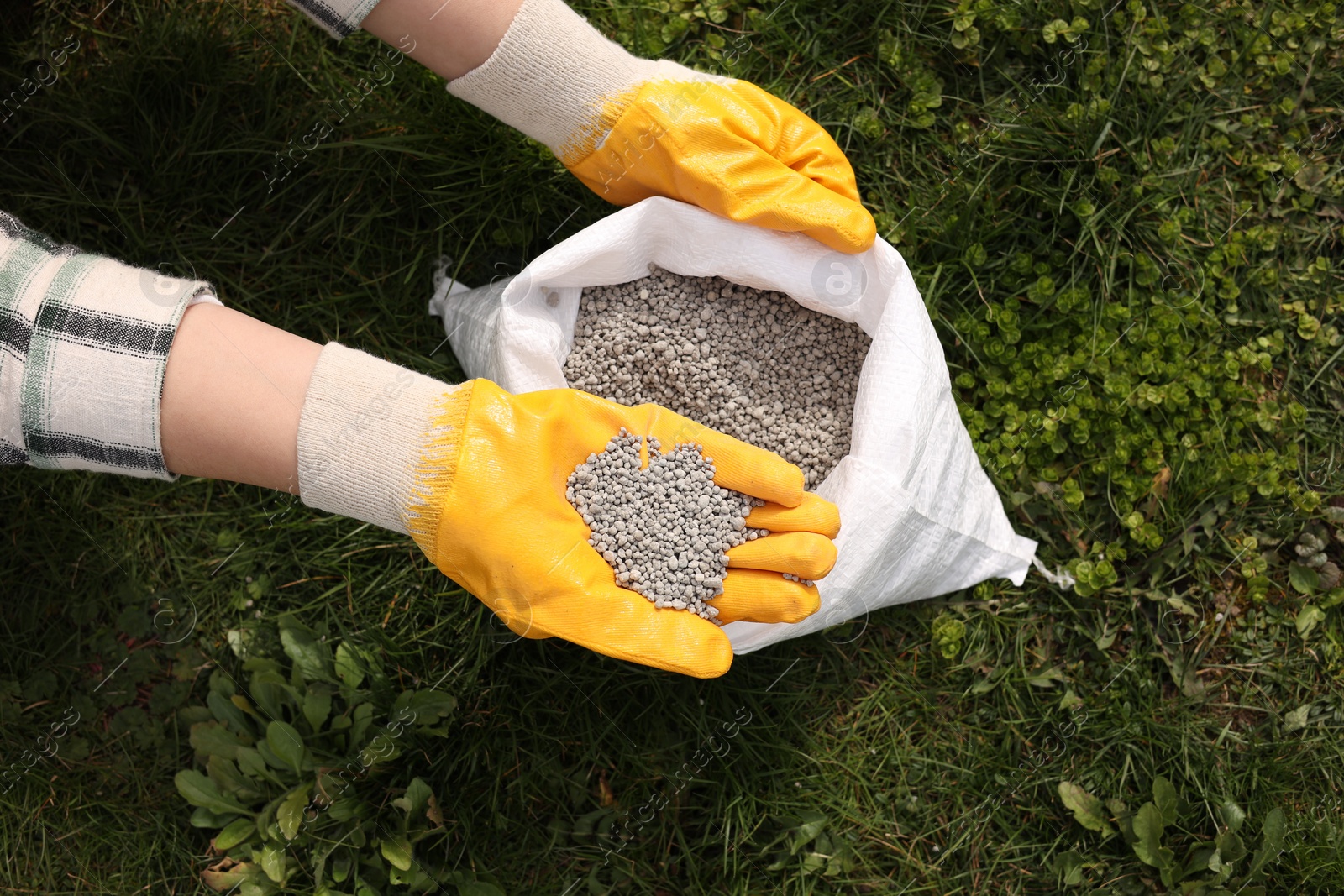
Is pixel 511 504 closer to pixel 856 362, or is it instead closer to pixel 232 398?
pixel 232 398

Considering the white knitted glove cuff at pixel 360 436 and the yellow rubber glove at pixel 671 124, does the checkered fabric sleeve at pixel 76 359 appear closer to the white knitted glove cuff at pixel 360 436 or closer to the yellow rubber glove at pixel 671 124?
the white knitted glove cuff at pixel 360 436

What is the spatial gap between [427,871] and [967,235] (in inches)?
77.2

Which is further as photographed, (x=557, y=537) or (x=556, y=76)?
(x=556, y=76)

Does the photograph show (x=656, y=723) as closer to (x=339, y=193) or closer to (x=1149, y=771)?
(x=1149, y=771)

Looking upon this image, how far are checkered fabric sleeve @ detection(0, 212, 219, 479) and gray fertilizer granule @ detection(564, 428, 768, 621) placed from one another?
75 centimetres

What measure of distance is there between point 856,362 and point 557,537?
0.77 m

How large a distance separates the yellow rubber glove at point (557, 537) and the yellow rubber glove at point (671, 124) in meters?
0.50

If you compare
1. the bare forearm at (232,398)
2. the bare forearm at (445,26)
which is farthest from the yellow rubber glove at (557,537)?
the bare forearm at (445,26)

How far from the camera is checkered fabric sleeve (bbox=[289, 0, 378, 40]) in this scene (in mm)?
1677

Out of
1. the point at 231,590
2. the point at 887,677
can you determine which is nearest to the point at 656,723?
the point at 887,677

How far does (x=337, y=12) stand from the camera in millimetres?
1689

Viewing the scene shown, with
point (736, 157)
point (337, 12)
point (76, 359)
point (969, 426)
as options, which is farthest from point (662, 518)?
point (337, 12)

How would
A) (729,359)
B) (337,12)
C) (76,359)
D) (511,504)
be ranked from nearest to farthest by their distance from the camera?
(76,359) < (511,504) < (337,12) < (729,359)

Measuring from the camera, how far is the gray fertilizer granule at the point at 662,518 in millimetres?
1633
